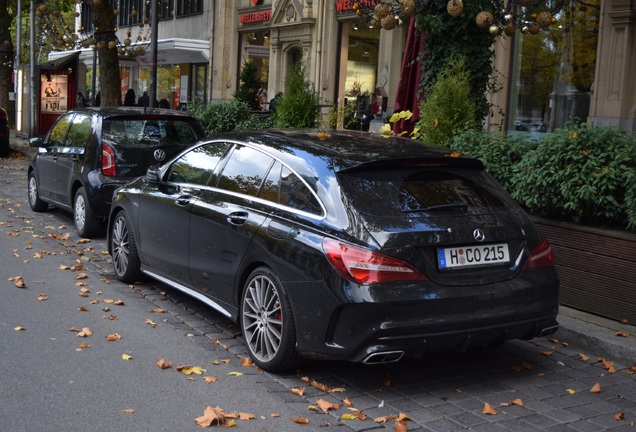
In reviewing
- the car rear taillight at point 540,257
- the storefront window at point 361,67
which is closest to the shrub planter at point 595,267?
the car rear taillight at point 540,257

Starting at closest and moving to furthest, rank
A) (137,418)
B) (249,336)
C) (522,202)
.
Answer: (137,418), (249,336), (522,202)

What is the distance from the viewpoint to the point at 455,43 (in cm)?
1052

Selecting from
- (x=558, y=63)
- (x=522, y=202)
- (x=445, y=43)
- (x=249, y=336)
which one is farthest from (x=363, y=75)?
(x=249, y=336)

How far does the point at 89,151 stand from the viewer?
11219mm

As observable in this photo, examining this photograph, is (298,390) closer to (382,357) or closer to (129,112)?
(382,357)

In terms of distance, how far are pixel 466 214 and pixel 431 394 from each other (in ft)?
3.95

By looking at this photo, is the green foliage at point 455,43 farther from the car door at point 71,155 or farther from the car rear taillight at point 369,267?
the car rear taillight at point 369,267

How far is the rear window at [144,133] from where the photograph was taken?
435 inches

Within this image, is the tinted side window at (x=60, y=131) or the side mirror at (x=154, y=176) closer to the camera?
the side mirror at (x=154, y=176)

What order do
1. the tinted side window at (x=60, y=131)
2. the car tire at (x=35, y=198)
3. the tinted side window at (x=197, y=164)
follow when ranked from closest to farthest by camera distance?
the tinted side window at (x=197, y=164)
the tinted side window at (x=60, y=131)
the car tire at (x=35, y=198)

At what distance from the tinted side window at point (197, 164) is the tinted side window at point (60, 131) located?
5.23 meters

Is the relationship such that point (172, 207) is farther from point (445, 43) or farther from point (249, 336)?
point (445, 43)

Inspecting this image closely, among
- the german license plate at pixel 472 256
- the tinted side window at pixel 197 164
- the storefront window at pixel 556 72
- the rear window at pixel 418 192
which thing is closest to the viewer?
the german license plate at pixel 472 256

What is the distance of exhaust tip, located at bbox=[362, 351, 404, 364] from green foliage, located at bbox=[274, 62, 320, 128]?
837 cm
